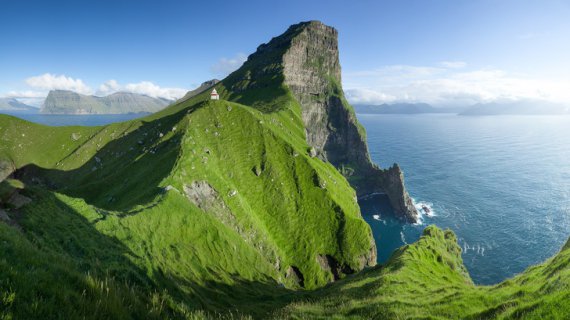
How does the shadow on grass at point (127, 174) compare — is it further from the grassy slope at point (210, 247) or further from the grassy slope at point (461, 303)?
the grassy slope at point (461, 303)

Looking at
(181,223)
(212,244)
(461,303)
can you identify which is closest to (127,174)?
(181,223)

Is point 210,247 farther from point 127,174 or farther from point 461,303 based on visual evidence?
point 461,303

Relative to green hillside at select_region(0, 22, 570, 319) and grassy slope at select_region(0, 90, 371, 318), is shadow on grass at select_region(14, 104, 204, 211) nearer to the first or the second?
grassy slope at select_region(0, 90, 371, 318)

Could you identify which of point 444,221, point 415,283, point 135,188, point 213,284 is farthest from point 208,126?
point 444,221

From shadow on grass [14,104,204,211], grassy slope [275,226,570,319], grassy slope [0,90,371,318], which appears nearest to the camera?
grassy slope [0,90,371,318]

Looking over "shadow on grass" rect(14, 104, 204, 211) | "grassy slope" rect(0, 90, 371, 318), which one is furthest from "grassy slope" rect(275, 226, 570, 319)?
"shadow on grass" rect(14, 104, 204, 211)

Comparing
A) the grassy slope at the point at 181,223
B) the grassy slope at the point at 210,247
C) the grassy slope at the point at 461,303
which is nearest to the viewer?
the grassy slope at the point at 210,247

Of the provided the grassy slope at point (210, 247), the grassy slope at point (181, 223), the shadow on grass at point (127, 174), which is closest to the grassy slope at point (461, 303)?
the grassy slope at point (210, 247)

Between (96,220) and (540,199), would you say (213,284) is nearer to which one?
(96,220)

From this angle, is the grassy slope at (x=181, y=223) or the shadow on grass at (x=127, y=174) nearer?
the grassy slope at (x=181, y=223)
